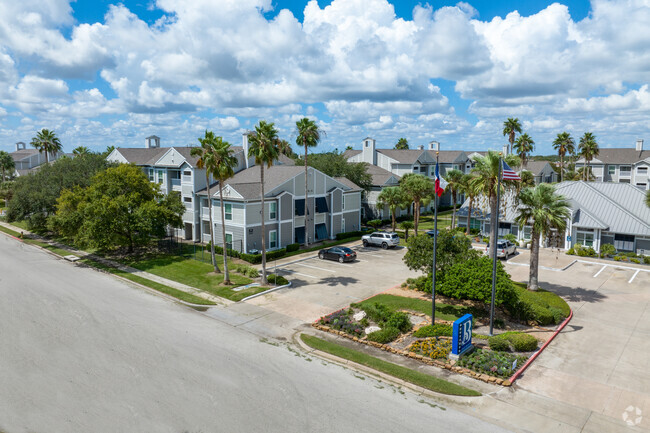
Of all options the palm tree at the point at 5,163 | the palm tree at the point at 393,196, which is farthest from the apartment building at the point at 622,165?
the palm tree at the point at 5,163

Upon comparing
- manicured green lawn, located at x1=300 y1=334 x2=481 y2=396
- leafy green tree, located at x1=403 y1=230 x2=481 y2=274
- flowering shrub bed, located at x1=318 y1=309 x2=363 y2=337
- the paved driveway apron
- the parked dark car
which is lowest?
the paved driveway apron

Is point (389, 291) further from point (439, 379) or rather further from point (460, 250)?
point (439, 379)

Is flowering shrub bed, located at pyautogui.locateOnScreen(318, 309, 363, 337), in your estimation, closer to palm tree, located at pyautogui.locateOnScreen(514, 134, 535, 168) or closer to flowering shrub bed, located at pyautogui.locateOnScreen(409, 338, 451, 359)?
flowering shrub bed, located at pyautogui.locateOnScreen(409, 338, 451, 359)

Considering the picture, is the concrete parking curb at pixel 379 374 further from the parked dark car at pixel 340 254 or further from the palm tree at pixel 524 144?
the palm tree at pixel 524 144

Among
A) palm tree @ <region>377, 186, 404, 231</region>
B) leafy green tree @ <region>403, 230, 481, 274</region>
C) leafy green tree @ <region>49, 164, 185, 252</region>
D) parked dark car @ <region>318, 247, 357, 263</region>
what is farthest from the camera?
palm tree @ <region>377, 186, 404, 231</region>

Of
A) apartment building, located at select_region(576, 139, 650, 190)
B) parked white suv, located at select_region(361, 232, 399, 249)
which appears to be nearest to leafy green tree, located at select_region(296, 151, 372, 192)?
parked white suv, located at select_region(361, 232, 399, 249)

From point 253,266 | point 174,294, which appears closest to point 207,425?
point 174,294
